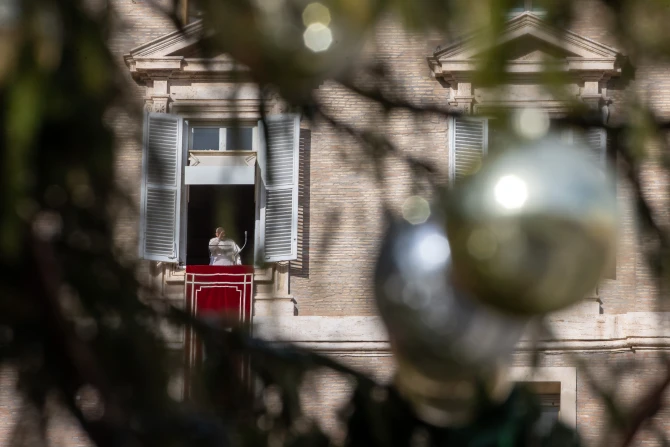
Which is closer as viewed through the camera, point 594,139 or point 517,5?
point 517,5

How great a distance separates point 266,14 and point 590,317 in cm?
1093

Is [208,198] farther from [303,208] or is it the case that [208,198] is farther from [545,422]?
[545,422]

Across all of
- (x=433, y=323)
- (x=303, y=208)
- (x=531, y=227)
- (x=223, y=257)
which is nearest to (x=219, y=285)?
(x=223, y=257)

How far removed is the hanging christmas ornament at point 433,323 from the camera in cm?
166

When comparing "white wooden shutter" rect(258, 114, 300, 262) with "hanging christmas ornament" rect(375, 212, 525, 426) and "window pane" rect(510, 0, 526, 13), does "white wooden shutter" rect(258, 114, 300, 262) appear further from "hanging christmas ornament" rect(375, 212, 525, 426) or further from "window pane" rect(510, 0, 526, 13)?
"window pane" rect(510, 0, 526, 13)

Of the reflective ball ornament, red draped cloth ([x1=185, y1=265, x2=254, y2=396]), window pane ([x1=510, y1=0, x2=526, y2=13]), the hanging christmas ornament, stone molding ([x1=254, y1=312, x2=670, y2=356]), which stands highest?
window pane ([x1=510, y1=0, x2=526, y2=13])

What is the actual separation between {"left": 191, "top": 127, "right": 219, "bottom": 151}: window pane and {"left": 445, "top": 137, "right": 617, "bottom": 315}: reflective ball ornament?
10885 millimetres

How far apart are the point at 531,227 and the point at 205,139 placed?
11034 mm

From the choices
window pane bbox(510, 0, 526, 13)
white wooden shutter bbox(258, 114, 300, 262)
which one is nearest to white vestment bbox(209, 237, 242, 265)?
white wooden shutter bbox(258, 114, 300, 262)

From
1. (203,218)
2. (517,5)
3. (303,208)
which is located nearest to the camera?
(517,5)

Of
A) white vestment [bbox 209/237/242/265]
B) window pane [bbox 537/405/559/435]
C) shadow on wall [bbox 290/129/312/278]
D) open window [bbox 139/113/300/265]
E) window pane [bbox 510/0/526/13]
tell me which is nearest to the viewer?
window pane [bbox 510/0/526/13]

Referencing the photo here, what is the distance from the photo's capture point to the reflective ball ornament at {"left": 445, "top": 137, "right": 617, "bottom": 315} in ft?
4.80

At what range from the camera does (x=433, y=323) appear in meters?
1.68

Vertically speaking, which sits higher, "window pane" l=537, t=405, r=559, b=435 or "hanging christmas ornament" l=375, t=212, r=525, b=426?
"hanging christmas ornament" l=375, t=212, r=525, b=426
